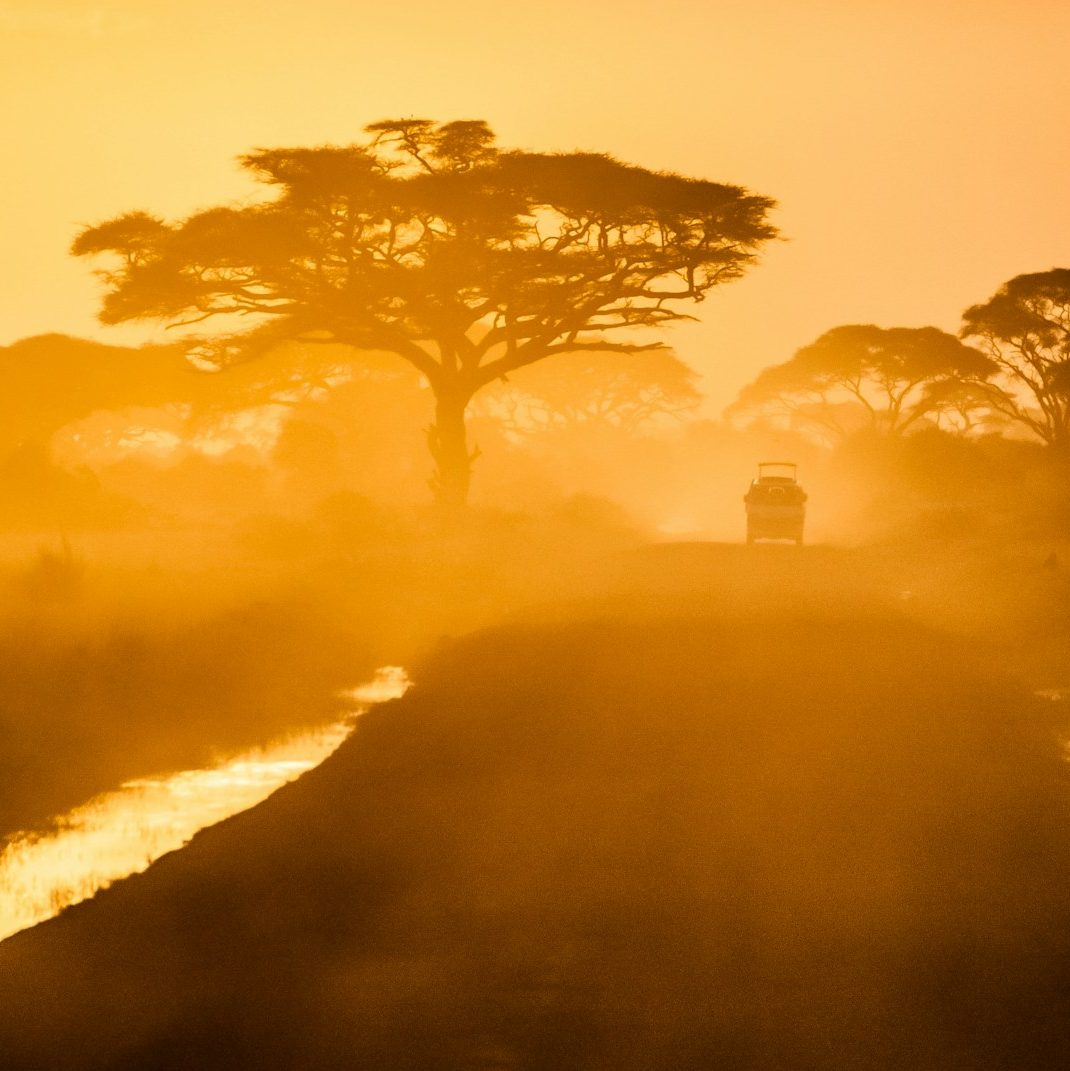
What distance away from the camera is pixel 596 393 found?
273ft

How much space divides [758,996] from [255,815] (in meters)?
4.18

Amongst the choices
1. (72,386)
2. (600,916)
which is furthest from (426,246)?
(600,916)

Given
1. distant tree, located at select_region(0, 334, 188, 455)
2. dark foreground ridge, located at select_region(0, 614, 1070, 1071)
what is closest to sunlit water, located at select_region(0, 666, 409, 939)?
dark foreground ridge, located at select_region(0, 614, 1070, 1071)

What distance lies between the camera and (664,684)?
46.5 feet

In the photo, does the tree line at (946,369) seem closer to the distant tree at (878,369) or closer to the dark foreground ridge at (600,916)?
the distant tree at (878,369)

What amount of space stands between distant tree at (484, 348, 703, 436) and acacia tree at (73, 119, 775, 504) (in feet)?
129

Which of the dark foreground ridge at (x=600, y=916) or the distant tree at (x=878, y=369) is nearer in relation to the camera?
the dark foreground ridge at (x=600, y=916)

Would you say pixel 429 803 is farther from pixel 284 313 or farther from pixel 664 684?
pixel 284 313

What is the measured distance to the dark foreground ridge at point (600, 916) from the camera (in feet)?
18.9

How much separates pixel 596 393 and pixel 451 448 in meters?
43.4

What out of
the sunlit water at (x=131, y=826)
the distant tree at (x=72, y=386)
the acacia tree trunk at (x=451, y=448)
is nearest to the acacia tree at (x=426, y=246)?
the acacia tree trunk at (x=451, y=448)

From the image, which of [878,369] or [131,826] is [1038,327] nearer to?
[878,369]

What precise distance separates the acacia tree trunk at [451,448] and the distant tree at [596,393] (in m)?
37.2

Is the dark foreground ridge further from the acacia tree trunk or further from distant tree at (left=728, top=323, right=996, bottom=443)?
distant tree at (left=728, top=323, right=996, bottom=443)
